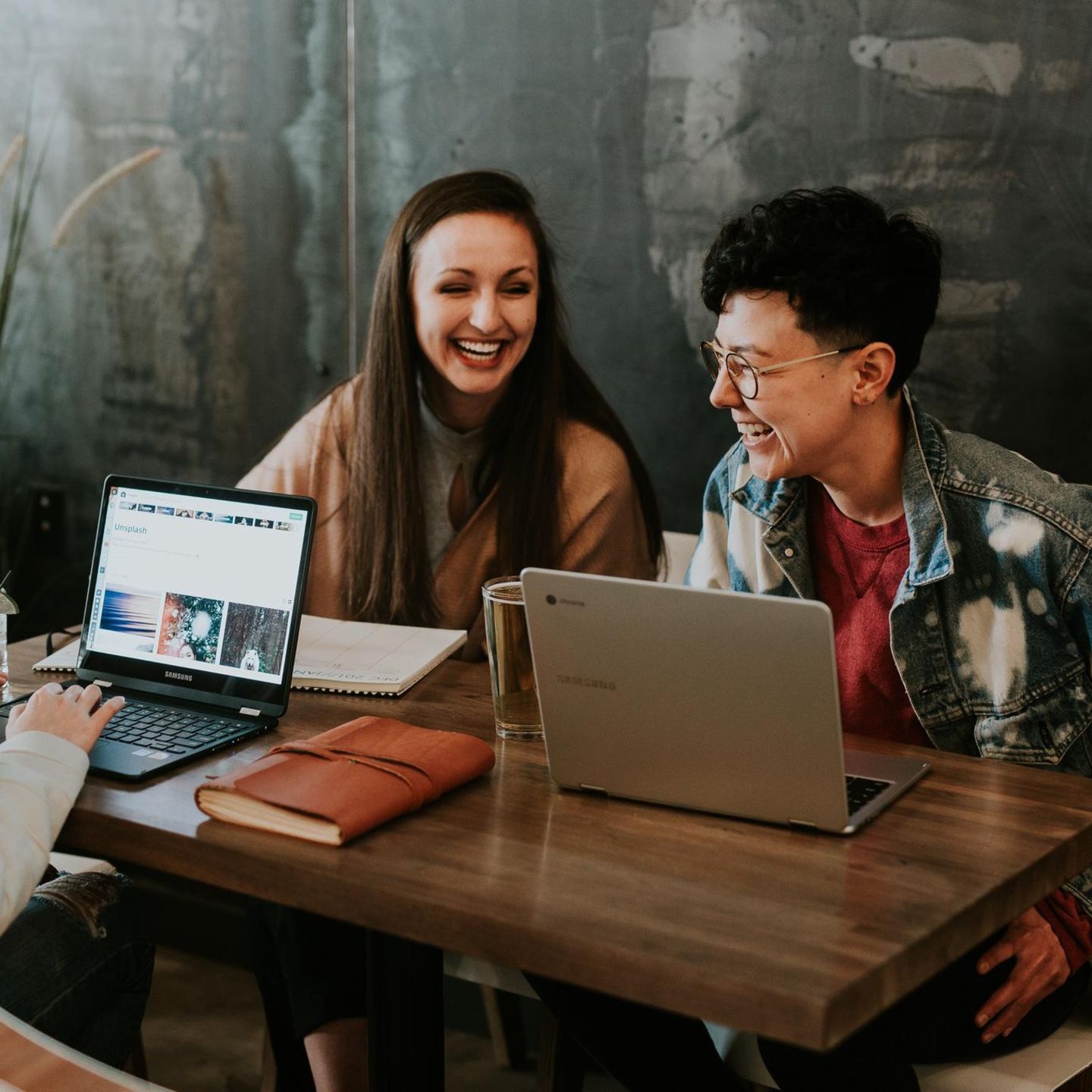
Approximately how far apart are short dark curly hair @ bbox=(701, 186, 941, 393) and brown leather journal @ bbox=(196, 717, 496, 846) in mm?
660

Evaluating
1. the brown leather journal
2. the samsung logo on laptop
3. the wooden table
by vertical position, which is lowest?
the wooden table

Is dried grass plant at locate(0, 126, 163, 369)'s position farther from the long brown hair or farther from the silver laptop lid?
the silver laptop lid

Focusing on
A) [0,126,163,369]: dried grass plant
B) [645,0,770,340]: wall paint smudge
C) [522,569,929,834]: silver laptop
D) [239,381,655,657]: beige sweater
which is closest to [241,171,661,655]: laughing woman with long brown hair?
[239,381,655,657]: beige sweater

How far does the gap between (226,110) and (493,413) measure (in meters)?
0.97

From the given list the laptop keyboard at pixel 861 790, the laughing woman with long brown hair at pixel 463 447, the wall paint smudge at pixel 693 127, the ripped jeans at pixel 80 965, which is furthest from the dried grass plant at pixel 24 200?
the laptop keyboard at pixel 861 790

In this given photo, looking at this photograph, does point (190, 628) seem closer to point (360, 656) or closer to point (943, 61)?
point (360, 656)

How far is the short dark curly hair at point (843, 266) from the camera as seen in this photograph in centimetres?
170

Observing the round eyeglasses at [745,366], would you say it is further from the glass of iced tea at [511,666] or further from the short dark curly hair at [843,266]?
the glass of iced tea at [511,666]

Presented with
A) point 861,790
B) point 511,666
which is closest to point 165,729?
point 511,666

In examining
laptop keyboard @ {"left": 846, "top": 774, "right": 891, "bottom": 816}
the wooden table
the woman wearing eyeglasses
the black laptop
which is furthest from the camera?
the black laptop

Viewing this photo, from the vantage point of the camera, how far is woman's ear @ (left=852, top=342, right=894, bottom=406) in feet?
5.66

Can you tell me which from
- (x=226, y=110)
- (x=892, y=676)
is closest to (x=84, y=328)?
(x=226, y=110)

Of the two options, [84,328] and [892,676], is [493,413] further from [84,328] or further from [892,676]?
[84,328]

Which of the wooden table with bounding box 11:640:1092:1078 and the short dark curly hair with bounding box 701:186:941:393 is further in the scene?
the short dark curly hair with bounding box 701:186:941:393
